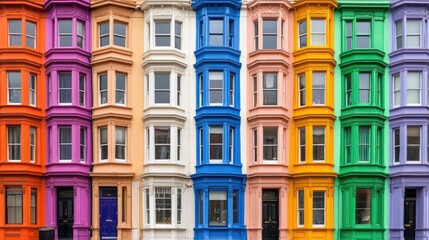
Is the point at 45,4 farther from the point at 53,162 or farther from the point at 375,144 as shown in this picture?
the point at 375,144

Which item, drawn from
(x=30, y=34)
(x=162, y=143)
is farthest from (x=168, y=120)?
(x=30, y=34)

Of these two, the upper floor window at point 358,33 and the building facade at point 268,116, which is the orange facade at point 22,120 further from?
the upper floor window at point 358,33

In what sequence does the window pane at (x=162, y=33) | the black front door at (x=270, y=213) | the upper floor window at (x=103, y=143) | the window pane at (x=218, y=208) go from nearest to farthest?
the window pane at (x=218, y=208) → the upper floor window at (x=103, y=143) → the black front door at (x=270, y=213) → the window pane at (x=162, y=33)

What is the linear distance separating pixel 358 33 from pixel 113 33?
14.8m

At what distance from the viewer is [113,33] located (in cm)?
2938

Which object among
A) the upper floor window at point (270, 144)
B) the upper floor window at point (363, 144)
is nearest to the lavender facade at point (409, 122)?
the upper floor window at point (363, 144)

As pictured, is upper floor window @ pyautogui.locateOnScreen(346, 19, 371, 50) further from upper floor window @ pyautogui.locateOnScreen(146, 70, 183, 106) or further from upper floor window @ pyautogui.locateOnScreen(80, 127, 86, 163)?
upper floor window @ pyautogui.locateOnScreen(80, 127, 86, 163)

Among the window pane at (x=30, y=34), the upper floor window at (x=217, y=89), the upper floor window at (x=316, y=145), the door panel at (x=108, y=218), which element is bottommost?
the door panel at (x=108, y=218)

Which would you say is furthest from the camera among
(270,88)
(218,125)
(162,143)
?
(270,88)

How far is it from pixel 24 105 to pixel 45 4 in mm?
6274

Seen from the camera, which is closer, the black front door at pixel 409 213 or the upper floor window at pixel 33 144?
the upper floor window at pixel 33 144

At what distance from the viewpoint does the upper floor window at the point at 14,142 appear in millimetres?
28781

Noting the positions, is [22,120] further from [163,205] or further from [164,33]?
[164,33]

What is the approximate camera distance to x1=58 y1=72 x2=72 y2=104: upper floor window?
29.2 meters
